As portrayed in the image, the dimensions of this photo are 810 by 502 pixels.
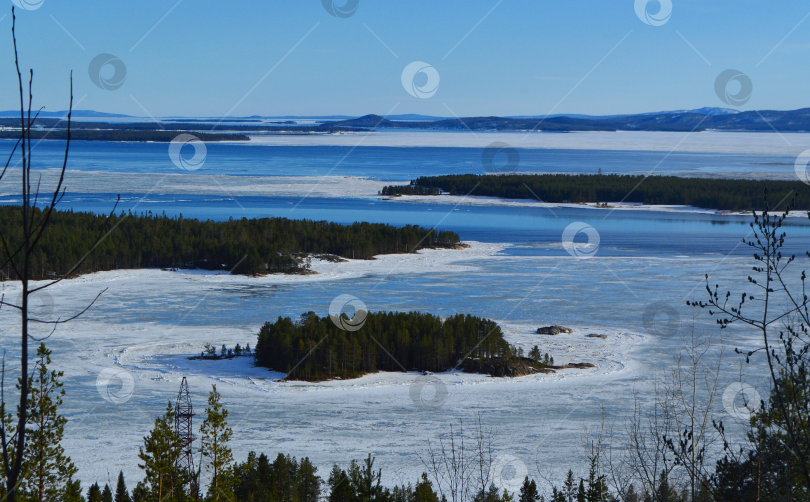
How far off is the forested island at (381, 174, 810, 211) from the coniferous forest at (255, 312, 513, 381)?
41141 mm

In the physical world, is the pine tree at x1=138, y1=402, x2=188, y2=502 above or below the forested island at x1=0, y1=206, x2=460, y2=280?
below

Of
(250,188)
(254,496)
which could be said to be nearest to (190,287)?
(254,496)

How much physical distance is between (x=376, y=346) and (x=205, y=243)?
53.8ft

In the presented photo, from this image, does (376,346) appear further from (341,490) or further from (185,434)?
(341,490)

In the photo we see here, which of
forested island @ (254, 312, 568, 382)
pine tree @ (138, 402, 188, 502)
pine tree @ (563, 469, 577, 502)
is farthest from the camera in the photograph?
forested island @ (254, 312, 568, 382)

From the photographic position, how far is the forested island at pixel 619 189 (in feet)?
183

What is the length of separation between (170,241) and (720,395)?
2508cm

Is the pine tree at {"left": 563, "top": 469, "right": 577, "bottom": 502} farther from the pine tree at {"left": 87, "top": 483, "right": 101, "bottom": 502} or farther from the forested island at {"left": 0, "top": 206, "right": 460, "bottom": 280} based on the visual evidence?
the forested island at {"left": 0, "top": 206, "right": 460, "bottom": 280}

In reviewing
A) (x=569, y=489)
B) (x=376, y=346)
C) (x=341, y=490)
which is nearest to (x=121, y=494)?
(x=341, y=490)

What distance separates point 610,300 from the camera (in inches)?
939

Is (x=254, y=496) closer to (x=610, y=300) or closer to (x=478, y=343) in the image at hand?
(x=478, y=343)

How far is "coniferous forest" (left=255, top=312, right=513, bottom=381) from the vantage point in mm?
17688

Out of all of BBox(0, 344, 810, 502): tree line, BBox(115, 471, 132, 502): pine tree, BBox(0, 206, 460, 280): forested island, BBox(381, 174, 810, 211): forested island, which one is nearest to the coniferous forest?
BBox(0, 344, 810, 502): tree line

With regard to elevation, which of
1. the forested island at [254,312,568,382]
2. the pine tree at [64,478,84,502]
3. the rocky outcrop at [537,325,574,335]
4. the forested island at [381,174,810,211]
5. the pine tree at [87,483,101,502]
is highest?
the forested island at [381,174,810,211]
